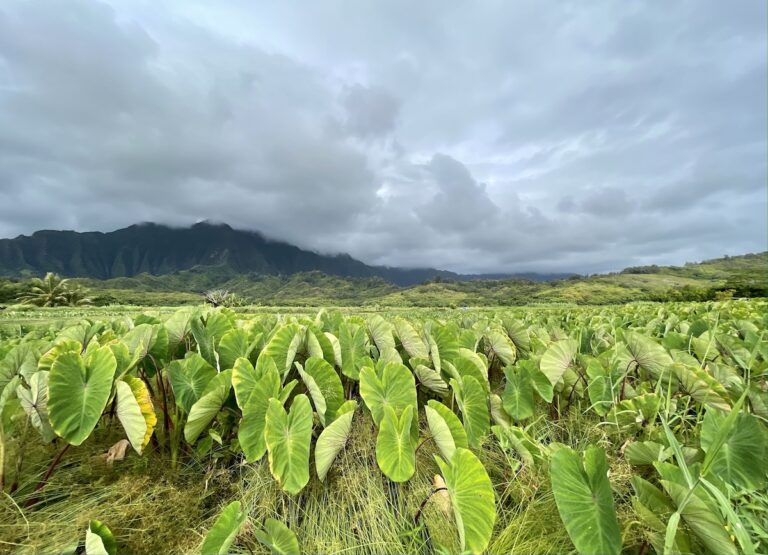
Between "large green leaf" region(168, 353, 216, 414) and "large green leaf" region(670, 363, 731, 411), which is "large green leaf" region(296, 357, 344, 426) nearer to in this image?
"large green leaf" region(168, 353, 216, 414)

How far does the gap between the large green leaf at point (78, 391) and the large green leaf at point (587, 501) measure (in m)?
1.87

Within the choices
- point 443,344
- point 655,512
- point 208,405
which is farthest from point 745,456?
point 208,405

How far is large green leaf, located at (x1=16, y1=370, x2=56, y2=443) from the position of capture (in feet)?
5.03

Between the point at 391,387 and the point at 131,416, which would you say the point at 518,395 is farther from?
the point at 131,416

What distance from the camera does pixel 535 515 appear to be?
1.56m

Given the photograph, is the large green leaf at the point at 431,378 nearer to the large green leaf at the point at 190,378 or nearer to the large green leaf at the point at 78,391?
Result: the large green leaf at the point at 190,378

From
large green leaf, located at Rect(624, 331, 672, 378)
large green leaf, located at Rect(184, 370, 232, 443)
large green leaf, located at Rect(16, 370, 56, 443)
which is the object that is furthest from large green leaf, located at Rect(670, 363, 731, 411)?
large green leaf, located at Rect(16, 370, 56, 443)

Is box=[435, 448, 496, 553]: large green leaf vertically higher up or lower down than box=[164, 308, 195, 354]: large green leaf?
lower down

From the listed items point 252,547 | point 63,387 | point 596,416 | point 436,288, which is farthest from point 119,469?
point 436,288

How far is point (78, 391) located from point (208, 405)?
1.82 feet

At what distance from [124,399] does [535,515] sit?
6.35 feet

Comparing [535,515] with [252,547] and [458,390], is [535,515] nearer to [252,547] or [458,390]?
[458,390]

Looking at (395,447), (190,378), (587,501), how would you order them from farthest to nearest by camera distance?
(190,378) → (395,447) → (587,501)

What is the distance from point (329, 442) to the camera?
5.19 feet
